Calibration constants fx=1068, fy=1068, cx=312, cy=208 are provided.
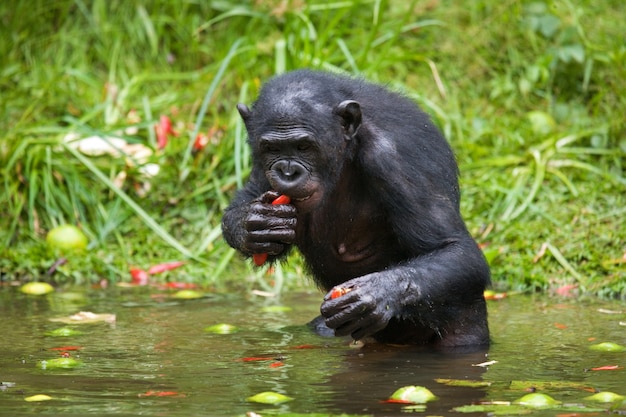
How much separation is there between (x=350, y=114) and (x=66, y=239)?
4.31m

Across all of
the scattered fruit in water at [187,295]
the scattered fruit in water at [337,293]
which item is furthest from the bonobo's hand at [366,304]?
the scattered fruit in water at [187,295]

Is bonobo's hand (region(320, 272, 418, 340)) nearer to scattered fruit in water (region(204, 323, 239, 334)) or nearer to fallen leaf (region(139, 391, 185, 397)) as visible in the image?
fallen leaf (region(139, 391, 185, 397))

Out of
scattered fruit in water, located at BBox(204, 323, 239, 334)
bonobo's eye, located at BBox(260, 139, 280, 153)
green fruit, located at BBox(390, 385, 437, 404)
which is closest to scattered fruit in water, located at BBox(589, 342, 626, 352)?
green fruit, located at BBox(390, 385, 437, 404)

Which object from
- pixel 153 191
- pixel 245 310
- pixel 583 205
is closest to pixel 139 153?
pixel 153 191

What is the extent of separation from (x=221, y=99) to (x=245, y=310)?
4587 mm

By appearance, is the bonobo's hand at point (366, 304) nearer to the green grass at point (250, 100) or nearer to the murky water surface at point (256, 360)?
the murky water surface at point (256, 360)

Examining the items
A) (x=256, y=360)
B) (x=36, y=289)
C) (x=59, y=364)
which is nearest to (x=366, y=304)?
(x=256, y=360)

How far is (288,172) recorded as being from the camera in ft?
20.7

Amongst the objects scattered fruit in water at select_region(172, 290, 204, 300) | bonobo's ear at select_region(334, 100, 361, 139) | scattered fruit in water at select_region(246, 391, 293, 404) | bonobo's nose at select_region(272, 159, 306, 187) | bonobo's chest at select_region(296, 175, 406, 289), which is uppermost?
bonobo's ear at select_region(334, 100, 361, 139)

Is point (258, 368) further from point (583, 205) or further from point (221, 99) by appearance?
point (221, 99)

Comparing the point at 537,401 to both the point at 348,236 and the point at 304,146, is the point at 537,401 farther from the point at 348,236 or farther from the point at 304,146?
the point at 348,236

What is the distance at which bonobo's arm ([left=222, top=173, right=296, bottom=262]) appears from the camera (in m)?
6.37

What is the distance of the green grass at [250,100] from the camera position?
974 cm

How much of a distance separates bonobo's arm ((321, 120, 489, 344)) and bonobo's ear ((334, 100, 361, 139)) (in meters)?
0.11
